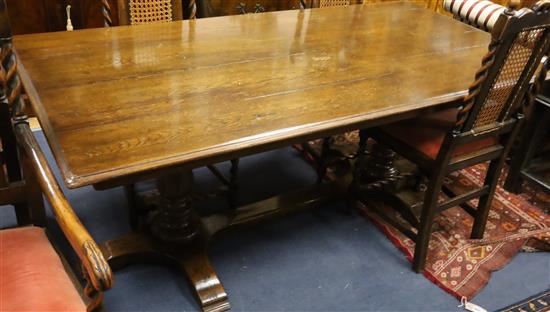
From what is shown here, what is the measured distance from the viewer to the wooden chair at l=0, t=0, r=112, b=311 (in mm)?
1021

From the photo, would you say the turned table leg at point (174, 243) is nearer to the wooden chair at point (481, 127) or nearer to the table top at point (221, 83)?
the table top at point (221, 83)

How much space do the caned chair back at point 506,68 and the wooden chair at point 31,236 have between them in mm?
1282

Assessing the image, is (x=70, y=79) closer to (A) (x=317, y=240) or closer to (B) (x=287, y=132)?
(B) (x=287, y=132)

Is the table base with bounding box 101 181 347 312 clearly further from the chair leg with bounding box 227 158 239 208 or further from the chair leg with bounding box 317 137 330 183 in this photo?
the chair leg with bounding box 317 137 330 183

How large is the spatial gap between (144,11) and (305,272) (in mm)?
1276

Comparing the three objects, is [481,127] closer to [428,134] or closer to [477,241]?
[428,134]

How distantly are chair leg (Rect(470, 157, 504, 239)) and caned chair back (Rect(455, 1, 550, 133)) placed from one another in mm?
231

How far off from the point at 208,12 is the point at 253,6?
33 cm

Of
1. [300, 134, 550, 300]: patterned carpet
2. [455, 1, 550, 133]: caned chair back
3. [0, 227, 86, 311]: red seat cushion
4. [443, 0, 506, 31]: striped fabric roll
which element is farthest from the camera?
[443, 0, 506, 31]: striped fabric roll

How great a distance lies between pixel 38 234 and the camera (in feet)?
4.23

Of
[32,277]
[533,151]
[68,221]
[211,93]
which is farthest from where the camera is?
[533,151]

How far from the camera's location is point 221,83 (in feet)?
5.15

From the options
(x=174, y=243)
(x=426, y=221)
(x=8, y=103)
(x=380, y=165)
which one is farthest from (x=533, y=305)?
(x=8, y=103)

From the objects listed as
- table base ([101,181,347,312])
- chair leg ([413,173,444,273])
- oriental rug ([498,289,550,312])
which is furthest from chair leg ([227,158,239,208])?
oriental rug ([498,289,550,312])
